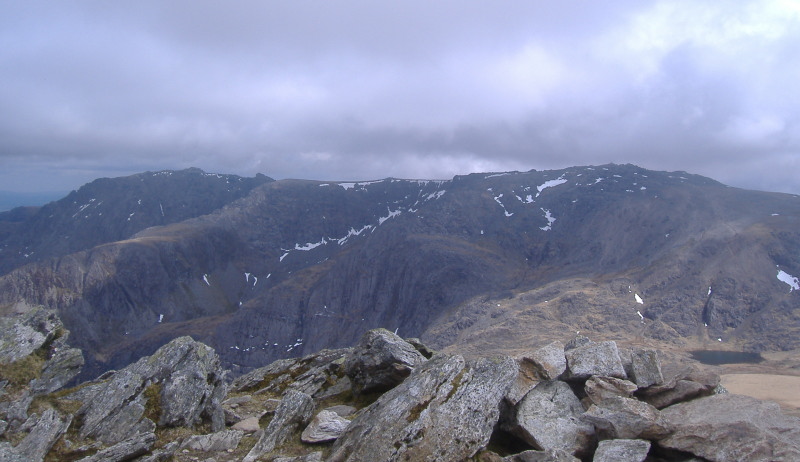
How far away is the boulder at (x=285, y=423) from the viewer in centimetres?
1775

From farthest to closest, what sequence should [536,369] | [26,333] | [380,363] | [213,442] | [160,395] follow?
[380,363]
[26,333]
[160,395]
[536,369]
[213,442]

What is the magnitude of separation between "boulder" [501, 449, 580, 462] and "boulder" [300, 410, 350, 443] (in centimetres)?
640

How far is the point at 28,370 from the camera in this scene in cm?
2055

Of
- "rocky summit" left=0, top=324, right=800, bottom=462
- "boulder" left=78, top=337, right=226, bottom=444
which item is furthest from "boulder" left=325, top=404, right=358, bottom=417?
"boulder" left=78, top=337, right=226, bottom=444

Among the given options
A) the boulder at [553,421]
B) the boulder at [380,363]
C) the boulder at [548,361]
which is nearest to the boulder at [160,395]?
the boulder at [380,363]

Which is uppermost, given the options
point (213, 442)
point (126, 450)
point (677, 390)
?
point (677, 390)

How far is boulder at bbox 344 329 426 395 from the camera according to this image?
79.0 feet

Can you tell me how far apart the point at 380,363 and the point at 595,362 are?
10.1 m

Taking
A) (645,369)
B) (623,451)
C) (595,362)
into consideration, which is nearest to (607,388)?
(595,362)

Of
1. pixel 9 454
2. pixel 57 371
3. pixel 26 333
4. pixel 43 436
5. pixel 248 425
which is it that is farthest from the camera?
pixel 26 333

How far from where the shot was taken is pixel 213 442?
1844cm

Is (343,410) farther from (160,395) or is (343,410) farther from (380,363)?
(160,395)

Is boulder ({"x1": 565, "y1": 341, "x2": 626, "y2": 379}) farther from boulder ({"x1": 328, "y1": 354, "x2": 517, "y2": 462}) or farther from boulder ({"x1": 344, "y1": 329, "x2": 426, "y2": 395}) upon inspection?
boulder ({"x1": 344, "y1": 329, "x2": 426, "y2": 395})

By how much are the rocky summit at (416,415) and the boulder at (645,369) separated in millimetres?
48
